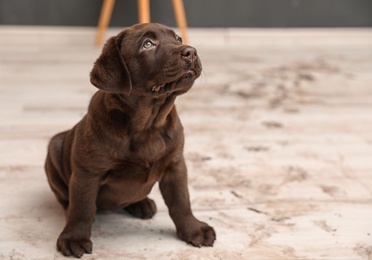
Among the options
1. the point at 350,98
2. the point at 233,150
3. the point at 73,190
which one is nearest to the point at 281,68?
the point at 350,98

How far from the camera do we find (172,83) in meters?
1.71

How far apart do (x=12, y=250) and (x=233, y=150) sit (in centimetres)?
120

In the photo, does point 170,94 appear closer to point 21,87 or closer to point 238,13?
point 21,87

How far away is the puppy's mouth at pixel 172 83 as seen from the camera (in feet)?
5.50

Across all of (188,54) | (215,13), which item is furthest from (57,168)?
(215,13)

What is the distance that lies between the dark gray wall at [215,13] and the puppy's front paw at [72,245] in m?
3.13

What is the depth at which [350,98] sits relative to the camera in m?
3.65

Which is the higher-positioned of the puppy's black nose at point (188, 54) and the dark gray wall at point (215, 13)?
the puppy's black nose at point (188, 54)

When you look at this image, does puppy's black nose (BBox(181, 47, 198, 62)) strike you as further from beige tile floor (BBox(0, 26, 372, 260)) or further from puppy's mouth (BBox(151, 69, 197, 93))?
beige tile floor (BBox(0, 26, 372, 260))

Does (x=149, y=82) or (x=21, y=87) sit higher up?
(x=149, y=82)

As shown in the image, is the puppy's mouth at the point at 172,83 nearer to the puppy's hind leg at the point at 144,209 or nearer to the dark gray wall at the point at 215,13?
the puppy's hind leg at the point at 144,209

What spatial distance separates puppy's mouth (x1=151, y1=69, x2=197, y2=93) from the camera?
168 cm

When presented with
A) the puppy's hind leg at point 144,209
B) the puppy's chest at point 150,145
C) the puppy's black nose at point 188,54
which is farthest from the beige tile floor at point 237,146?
the puppy's black nose at point 188,54

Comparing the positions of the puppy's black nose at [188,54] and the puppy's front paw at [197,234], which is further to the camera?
the puppy's front paw at [197,234]
